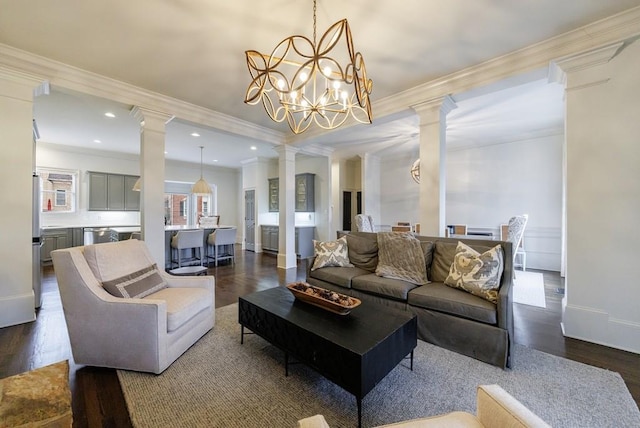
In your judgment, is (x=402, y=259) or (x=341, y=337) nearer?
(x=341, y=337)

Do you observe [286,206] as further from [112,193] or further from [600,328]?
[112,193]

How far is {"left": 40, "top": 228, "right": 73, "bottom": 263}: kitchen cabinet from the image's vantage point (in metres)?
5.95

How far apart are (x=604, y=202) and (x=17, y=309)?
6.17 m

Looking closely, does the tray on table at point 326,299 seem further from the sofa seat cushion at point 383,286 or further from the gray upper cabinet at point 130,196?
the gray upper cabinet at point 130,196

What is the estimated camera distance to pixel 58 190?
6.50m

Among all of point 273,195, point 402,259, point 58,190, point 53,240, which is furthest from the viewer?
point 273,195

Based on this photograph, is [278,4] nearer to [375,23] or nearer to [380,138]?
[375,23]

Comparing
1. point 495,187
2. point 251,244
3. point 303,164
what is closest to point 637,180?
point 495,187

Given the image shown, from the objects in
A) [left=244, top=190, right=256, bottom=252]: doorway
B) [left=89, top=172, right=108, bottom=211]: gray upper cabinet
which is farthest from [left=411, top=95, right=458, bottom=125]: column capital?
[left=89, top=172, right=108, bottom=211]: gray upper cabinet

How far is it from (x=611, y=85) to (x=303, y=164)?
619cm

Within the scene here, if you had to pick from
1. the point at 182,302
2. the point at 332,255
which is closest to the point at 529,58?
the point at 332,255

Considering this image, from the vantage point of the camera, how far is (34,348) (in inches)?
92.5

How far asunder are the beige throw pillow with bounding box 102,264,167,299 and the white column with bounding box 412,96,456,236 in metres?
3.19

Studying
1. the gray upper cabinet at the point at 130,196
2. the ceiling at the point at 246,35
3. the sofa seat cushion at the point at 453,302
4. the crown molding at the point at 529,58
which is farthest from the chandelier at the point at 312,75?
the gray upper cabinet at the point at 130,196
